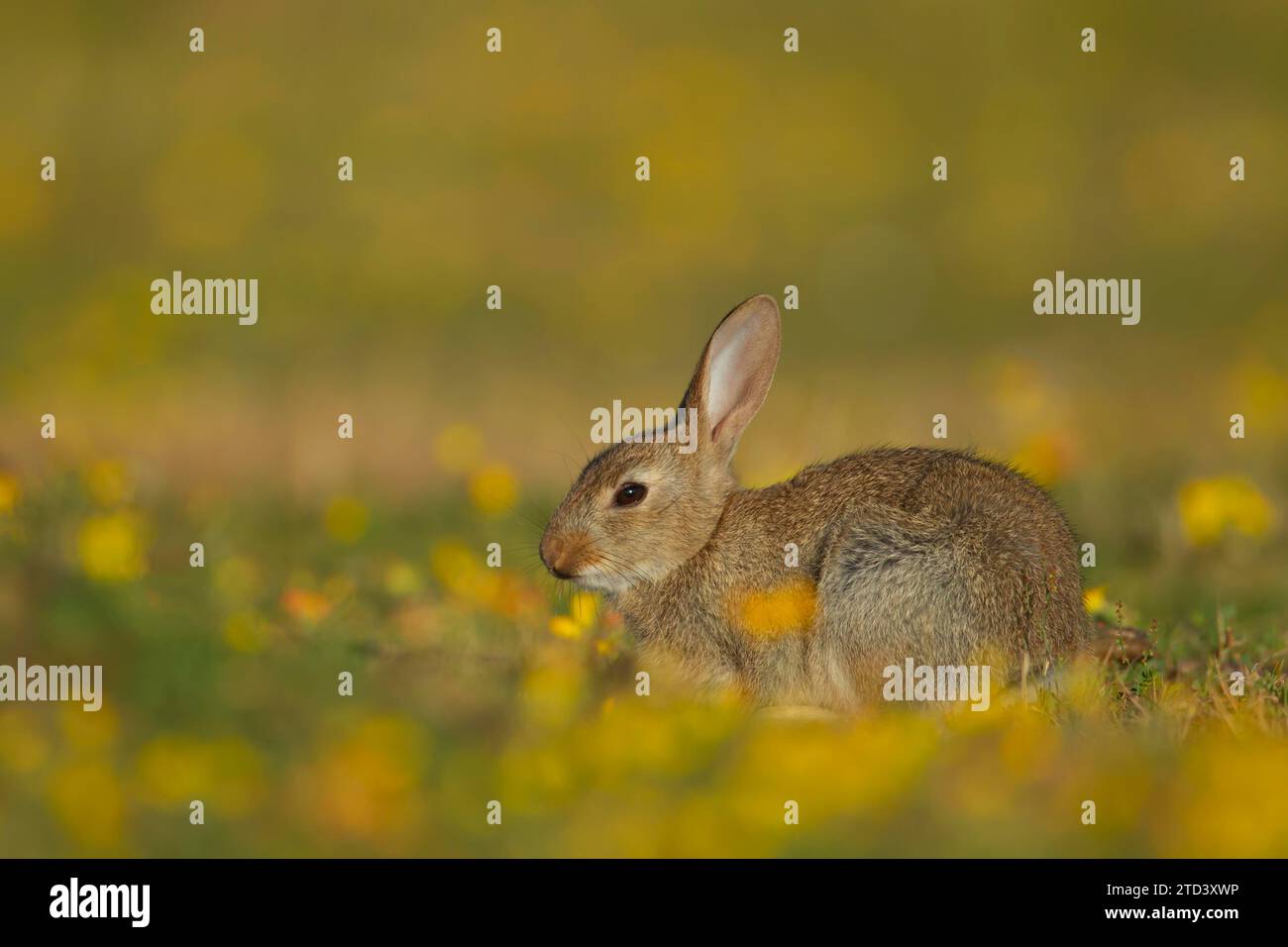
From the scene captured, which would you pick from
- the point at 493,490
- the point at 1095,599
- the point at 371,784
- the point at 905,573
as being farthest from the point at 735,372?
the point at 371,784

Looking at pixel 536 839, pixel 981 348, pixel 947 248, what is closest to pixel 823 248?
pixel 947 248

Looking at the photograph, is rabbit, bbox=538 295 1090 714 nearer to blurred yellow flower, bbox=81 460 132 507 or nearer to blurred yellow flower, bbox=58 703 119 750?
blurred yellow flower, bbox=58 703 119 750

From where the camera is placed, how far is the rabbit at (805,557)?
698 centimetres

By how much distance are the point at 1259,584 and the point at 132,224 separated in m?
13.1

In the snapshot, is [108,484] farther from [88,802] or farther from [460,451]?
[88,802]

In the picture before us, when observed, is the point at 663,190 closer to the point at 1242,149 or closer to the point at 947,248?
the point at 947,248

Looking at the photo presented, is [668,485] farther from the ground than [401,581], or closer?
farther from the ground

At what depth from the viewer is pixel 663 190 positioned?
2055 cm

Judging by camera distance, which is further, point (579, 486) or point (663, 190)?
point (663, 190)

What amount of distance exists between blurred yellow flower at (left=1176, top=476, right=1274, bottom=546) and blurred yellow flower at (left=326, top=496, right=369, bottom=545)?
481cm

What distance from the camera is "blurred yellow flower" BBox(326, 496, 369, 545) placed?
32.0ft

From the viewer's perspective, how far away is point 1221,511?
9.08m

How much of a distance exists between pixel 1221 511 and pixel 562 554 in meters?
3.84

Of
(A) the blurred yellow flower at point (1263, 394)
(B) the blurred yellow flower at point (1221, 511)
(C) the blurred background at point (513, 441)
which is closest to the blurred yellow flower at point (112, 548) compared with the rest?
(C) the blurred background at point (513, 441)
